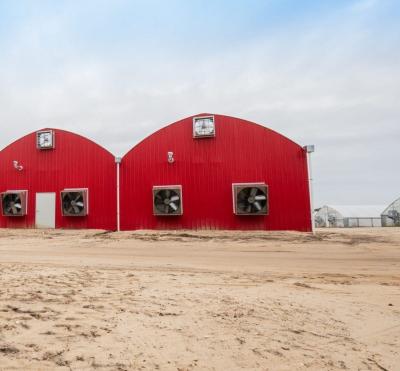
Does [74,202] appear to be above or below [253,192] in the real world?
below

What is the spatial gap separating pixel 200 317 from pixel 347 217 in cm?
4755

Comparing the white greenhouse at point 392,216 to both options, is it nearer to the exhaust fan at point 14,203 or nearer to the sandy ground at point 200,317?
the exhaust fan at point 14,203

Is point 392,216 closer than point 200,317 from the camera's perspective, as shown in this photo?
No

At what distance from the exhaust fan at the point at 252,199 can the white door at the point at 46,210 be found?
41.2 ft

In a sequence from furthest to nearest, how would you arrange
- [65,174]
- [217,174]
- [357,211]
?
[357,211], [65,174], [217,174]

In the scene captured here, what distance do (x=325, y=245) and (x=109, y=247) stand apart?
31.7 feet

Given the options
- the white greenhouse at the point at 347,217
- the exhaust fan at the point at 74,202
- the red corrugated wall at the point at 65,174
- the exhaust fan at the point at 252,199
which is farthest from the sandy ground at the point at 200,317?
the white greenhouse at the point at 347,217

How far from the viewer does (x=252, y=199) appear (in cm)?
2308

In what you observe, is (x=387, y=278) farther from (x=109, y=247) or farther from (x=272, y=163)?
(x=272, y=163)

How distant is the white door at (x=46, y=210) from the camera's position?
2727 centimetres

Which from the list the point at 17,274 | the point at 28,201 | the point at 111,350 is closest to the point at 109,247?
the point at 17,274

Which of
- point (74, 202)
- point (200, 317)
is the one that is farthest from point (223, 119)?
point (200, 317)

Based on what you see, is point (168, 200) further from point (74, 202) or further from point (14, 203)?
point (14, 203)

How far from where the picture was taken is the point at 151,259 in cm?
1339
